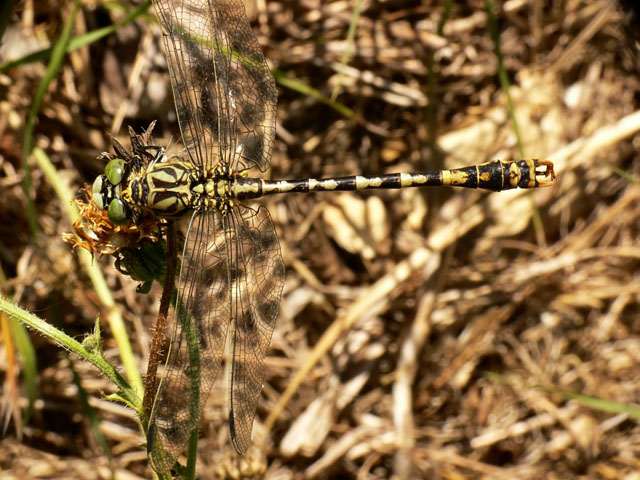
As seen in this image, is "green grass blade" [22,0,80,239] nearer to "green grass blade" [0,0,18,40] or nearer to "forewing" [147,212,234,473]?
"green grass blade" [0,0,18,40]

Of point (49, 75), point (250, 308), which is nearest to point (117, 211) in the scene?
point (250, 308)

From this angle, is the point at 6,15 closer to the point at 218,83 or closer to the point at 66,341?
the point at 218,83

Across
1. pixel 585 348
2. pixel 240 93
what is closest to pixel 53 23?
pixel 240 93

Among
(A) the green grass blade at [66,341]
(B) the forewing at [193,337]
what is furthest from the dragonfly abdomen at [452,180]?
(A) the green grass blade at [66,341]

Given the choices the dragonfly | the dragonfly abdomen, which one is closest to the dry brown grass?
the dragonfly abdomen

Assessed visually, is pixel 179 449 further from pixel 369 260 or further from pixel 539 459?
pixel 539 459
